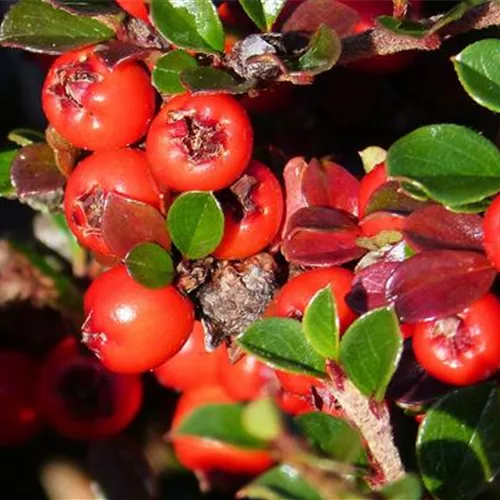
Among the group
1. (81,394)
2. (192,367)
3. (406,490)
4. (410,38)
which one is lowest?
(81,394)

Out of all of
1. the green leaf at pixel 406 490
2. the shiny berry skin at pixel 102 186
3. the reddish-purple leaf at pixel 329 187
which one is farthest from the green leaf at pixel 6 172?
the green leaf at pixel 406 490

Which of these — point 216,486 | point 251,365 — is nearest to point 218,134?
point 251,365

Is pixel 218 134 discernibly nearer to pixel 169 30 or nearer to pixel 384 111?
pixel 169 30

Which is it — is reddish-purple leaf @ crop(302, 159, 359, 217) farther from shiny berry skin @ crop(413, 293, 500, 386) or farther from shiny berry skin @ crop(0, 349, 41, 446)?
shiny berry skin @ crop(0, 349, 41, 446)

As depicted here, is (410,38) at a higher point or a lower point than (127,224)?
higher

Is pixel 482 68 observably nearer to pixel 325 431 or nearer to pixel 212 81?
pixel 212 81

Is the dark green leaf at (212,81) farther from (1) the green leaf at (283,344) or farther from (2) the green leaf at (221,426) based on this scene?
(2) the green leaf at (221,426)

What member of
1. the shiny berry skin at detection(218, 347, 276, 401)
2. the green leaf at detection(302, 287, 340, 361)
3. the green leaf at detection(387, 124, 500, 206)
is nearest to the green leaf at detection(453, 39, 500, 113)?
the green leaf at detection(387, 124, 500, 206)

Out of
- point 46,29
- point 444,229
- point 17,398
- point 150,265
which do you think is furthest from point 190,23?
point 17,398
